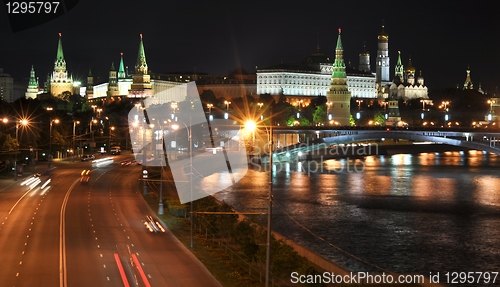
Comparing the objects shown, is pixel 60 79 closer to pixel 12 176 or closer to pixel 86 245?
pixel 12 176

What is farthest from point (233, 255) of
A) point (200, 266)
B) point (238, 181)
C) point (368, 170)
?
point (368, 170)

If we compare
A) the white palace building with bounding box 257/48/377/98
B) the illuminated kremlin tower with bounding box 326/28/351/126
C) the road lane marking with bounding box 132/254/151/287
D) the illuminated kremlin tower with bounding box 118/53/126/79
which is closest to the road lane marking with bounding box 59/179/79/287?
the road lane marking with bounding box 132/254/151/287

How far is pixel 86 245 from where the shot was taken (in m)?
21.8

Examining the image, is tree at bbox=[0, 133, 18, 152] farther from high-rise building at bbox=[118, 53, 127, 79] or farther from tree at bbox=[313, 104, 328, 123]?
high-rise building at bbox=[118, 53, 127, 79]

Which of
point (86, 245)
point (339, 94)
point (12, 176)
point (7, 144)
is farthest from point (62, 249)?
point (339, 94)

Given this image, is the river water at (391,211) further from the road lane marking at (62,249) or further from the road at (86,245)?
the road lane marking at (62,249)

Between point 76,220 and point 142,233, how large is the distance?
4.26m

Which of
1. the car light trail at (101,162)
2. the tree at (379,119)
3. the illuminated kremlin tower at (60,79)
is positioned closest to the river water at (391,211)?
the car light trail at (101,162)

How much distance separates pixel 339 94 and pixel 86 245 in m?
97.0

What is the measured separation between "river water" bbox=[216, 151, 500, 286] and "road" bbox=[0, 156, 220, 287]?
8.40 metres

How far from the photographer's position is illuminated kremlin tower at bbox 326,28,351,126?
114750mm

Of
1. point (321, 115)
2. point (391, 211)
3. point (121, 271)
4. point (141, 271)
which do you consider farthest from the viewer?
point (321, 115)

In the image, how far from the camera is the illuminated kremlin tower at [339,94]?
4518 inches

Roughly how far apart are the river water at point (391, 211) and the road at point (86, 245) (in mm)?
8399
